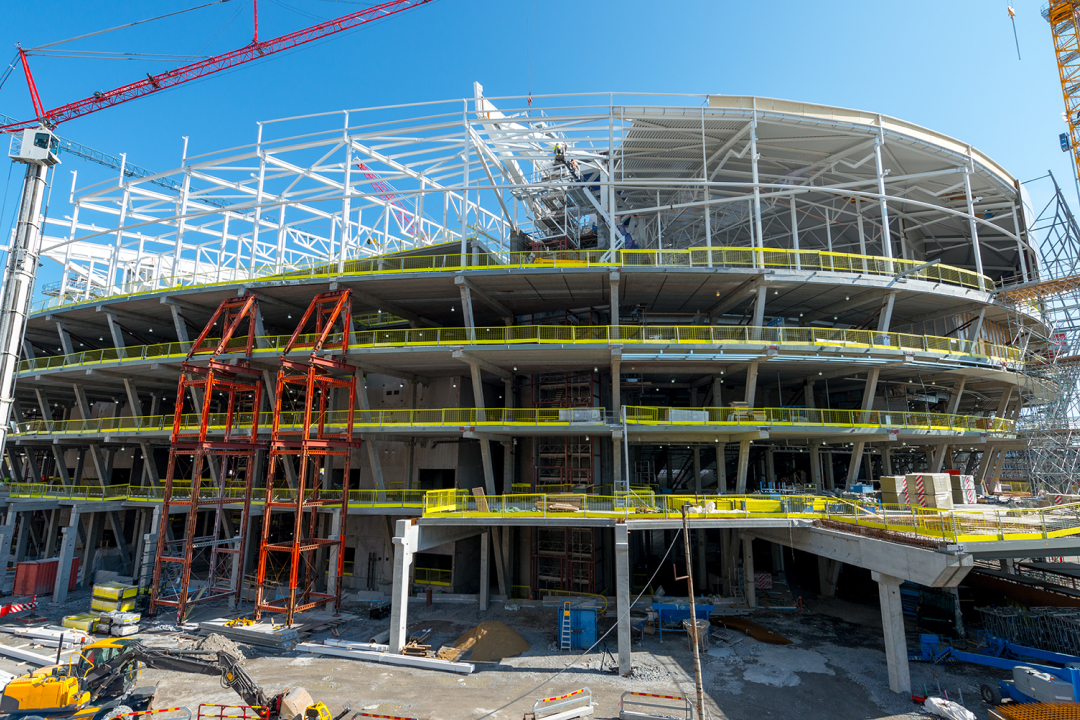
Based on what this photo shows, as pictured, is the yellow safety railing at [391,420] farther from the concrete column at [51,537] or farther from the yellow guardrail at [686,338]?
the concrete column at [51,537]

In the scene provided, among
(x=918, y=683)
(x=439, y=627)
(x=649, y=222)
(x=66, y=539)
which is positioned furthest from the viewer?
(x=649, y=222)

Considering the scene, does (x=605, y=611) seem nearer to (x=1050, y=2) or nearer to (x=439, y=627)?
(x=439, y=627)

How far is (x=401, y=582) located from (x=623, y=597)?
26.4 feet

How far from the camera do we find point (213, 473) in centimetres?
3027

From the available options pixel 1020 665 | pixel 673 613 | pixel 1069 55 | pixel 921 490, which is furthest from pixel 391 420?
pixel 1069 55

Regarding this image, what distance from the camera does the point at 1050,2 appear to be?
106 ft

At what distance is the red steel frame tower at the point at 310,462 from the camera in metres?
23.3

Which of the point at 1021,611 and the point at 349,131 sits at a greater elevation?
the point at 349,131

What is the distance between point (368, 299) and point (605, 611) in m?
20.3

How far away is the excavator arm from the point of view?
13.8 metres

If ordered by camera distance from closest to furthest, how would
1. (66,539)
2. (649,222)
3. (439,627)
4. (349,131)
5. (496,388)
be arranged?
(439,627)
(66,539)
(349,131)
(496,388)
(649,222)

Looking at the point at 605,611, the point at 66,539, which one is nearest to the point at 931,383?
the point at 605,611

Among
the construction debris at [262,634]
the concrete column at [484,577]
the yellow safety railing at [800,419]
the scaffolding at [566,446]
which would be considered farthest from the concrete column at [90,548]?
the yellow safety railing at [800,419]

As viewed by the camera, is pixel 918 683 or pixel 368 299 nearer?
pixel 918 683
